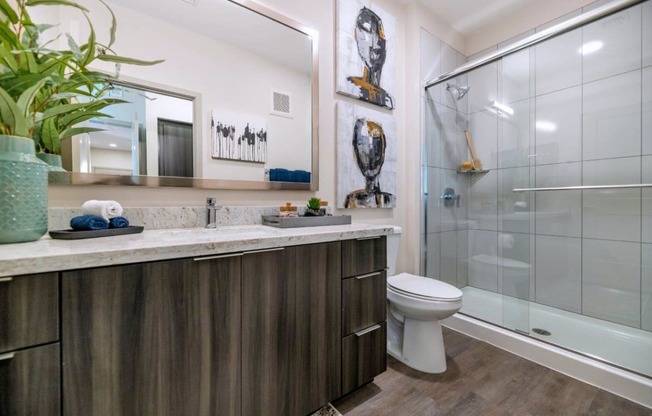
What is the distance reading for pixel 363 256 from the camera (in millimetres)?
1291

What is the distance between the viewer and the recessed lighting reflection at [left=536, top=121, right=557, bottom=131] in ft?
7.17

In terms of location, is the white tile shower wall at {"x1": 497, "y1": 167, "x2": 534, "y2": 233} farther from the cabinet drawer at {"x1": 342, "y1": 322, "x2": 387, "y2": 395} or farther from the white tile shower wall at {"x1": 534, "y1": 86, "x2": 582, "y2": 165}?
the cabinet drawer at {"x1": 342, "y1": 322, "x2": 387, "y2": 395}

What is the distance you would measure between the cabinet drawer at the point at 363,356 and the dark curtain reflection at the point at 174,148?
43.8 inches

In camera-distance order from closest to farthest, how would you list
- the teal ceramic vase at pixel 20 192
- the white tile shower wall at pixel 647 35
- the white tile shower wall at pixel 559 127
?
the teal ceramic vase at pixel 20 192, the white tile shower wall at pixel 647 35, the white tile shower wall at pixel 559 127

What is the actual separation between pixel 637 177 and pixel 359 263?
2.10 m

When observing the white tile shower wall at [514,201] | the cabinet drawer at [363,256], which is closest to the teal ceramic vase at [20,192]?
the cabinet drawer at [363,256]

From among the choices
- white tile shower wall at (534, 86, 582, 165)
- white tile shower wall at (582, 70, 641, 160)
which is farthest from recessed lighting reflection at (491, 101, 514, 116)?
white tile shower wall at (582, 70, 641, 160)

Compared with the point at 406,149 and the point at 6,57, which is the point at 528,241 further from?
the point at 6,57

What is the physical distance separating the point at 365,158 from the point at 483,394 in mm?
1532

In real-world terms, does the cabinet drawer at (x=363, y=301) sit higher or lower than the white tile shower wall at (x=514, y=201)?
lower

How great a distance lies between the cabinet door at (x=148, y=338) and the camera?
26.6 inches

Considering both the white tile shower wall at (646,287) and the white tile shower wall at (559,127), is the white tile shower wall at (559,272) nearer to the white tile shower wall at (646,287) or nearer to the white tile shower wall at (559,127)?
the white tile shower wall at (646,287)

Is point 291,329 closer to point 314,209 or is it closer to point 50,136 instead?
point 314,209

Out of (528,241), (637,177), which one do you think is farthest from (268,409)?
(637,177)
